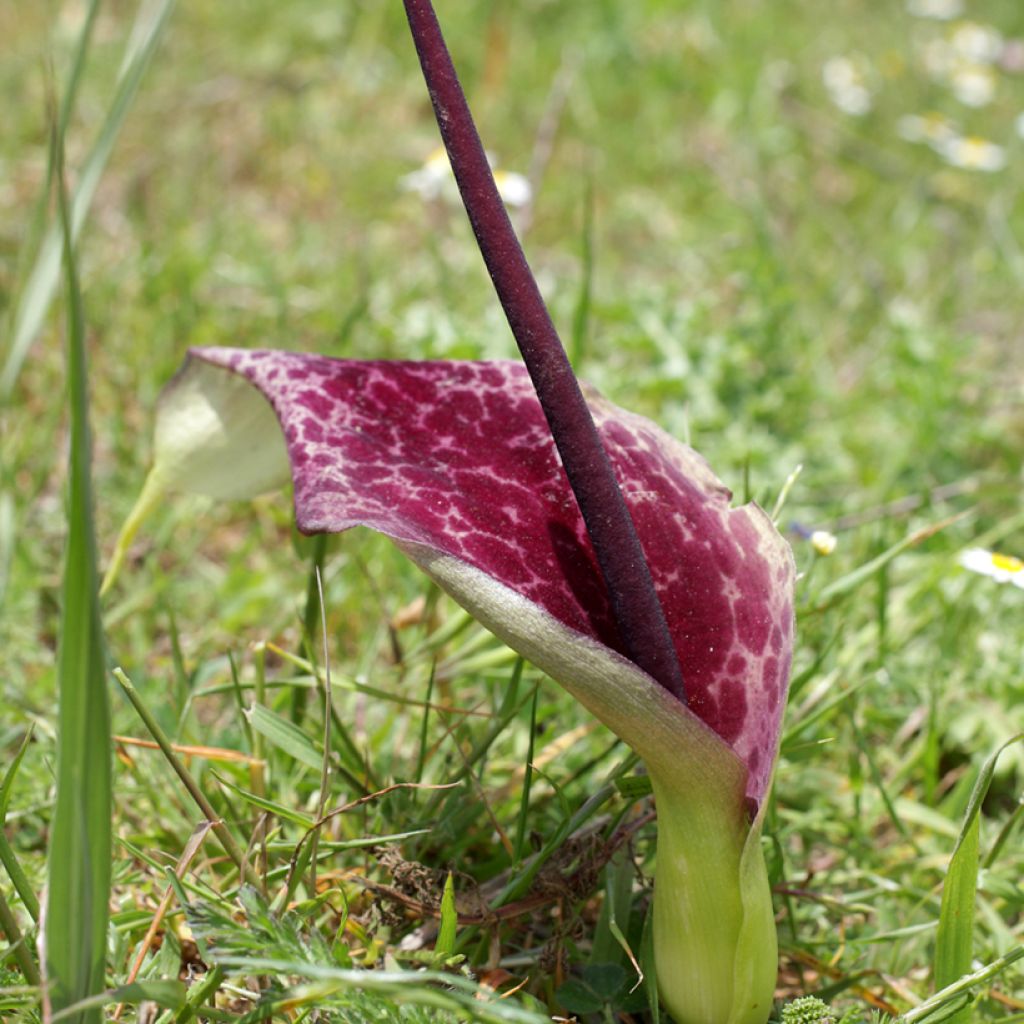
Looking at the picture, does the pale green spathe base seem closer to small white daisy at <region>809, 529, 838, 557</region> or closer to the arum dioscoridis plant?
the arum dioscoridis plant

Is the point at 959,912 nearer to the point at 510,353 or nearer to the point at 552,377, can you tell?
the point at 552,377

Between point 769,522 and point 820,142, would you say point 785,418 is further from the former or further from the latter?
point 820,142

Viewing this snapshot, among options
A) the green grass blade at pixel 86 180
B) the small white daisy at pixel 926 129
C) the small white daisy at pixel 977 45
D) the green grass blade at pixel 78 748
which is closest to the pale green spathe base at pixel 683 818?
the green grass blade at pixel 78 748

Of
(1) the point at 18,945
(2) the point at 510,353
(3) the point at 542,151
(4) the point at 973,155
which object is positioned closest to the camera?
(1) the point at 18,945

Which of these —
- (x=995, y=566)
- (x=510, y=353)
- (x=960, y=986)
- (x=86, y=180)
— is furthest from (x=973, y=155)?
(x=960, y=986)

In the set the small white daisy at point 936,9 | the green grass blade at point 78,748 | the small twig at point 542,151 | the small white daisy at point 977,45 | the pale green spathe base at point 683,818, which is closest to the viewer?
the green grass blade at point 78,748

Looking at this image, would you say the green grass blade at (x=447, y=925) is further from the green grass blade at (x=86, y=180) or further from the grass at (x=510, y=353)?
the green grass blade at (x=86, y=180)
